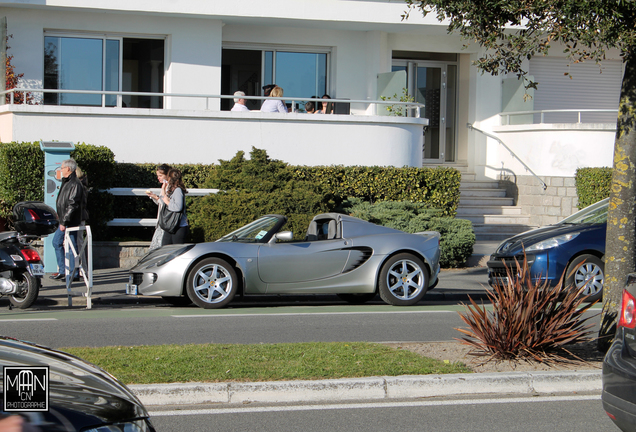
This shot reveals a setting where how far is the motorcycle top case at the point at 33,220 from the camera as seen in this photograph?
390 inches

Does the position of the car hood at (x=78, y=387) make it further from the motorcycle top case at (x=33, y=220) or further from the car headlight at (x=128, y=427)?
the motorcycle top case at (x=33, y=220)

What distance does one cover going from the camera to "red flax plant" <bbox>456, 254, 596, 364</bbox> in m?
6.24

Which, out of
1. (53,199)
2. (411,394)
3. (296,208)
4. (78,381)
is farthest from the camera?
(296,208)

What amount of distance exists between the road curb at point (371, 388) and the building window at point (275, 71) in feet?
49.1

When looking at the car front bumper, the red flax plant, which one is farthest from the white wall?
the car front bumper

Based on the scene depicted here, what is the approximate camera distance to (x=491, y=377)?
18.9ft

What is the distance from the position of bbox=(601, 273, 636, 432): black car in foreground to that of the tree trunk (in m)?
2.32

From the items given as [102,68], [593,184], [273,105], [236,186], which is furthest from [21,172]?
[593,184]

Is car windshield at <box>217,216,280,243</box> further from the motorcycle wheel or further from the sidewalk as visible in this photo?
the sidewalk

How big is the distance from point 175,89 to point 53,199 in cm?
698

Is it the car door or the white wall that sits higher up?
the white wall

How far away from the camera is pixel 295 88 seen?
20.3 m

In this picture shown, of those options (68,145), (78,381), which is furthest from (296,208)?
(78,381)

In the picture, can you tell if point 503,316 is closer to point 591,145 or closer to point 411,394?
point 411,394
